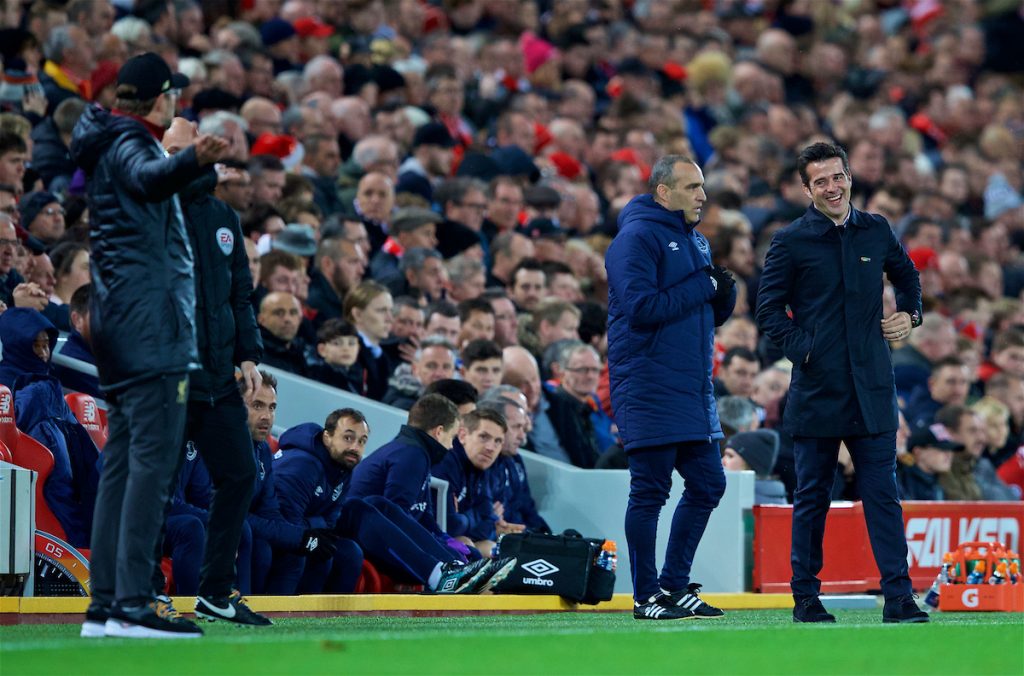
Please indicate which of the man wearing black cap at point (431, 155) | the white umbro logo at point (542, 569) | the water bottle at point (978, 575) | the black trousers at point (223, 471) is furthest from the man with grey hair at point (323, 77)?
the black trousers at point (223, 471)

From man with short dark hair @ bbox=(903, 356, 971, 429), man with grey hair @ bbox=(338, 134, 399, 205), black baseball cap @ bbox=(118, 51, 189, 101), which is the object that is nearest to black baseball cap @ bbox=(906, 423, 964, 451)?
man with short dark hair @ bbox=(903, 356, 971, 429)

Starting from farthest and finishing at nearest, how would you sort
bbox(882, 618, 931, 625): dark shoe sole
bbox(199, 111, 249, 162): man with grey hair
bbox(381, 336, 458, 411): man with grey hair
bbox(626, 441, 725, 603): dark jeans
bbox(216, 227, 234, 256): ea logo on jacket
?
bbox(199, 111, 249, 162): man with grey hair → bbox(381, 336, 458, 411): man with grey hair → bbox(626, 441, 725, 603): dark jeans → bbox(882, 618, 931, 625): dark shoe sole → bbox(216, 227, 234, 256): ea logo on jacket

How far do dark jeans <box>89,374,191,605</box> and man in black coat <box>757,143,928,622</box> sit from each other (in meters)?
2.92

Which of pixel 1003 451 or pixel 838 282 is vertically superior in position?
pixel 838 282

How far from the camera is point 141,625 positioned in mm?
5938

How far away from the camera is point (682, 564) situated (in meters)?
7.88

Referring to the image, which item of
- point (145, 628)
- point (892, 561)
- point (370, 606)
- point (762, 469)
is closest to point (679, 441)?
point (892, 561)

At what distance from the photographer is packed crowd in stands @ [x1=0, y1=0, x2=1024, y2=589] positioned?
11203 mm

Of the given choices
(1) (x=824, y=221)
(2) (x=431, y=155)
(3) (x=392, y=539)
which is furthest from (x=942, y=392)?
(1) (x=824, y=221)

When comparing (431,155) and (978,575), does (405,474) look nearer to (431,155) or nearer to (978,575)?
(978,575)

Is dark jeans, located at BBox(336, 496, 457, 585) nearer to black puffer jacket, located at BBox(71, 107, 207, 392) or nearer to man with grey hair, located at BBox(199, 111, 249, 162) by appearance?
black puffer jacket, located at BBox(71, 107, 207, 392)

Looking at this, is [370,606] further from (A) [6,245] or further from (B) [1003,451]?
(B) [1003,451]

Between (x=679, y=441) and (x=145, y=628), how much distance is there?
8.90 ft

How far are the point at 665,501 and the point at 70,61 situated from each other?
288 inches
